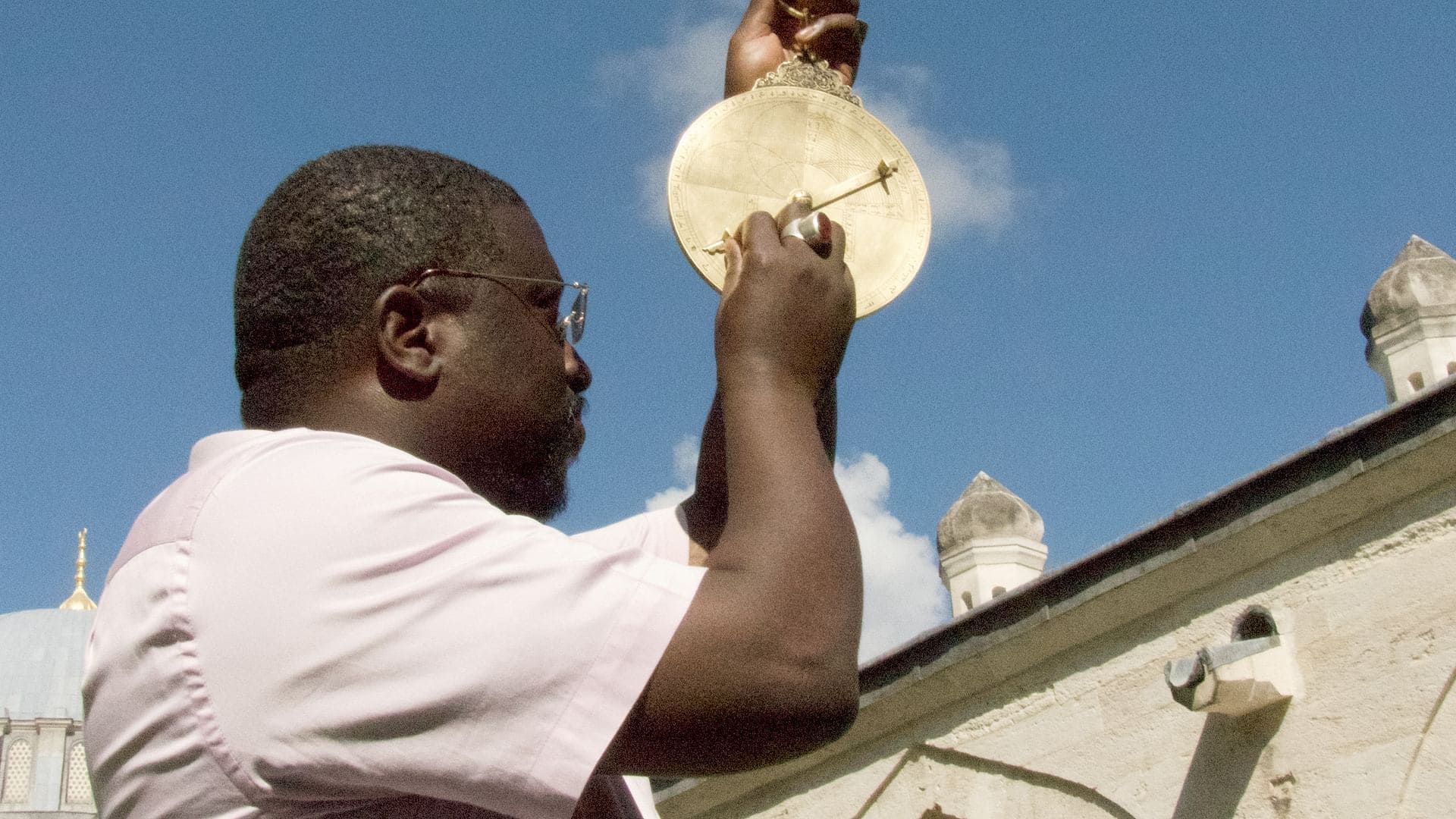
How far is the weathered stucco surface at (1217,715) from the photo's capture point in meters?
7.09

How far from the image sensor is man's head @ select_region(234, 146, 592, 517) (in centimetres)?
185

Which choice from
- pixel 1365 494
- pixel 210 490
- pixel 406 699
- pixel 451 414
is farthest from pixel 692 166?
pixel 1365 494

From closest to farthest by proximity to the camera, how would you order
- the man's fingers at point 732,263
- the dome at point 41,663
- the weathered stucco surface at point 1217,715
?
1. the man's fingers at point 732,263
2. the weathered stucco surface at point 1217,715
3. the dome at point 41,663

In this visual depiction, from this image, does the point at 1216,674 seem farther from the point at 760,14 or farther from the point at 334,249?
the point at 334,249

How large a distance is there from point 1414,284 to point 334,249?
10891mm

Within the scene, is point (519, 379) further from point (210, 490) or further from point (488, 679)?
point (488, 679)

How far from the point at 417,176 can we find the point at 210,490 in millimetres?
583

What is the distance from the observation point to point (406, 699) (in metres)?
1.40

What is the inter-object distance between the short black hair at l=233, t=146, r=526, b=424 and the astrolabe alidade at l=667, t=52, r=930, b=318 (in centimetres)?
52

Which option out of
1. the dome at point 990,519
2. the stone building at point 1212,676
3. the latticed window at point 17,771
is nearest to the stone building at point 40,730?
the latticed window at point 17,771

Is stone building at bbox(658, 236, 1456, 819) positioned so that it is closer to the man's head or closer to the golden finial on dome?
the man's head

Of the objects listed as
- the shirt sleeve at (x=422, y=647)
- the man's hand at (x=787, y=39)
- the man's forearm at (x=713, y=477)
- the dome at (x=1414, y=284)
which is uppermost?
the dome at (x=1414, y=284)

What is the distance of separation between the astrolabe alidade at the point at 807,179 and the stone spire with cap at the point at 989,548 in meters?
10.7

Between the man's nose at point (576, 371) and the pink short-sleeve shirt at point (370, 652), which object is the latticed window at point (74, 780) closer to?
the man's nose at point (576, 371)
